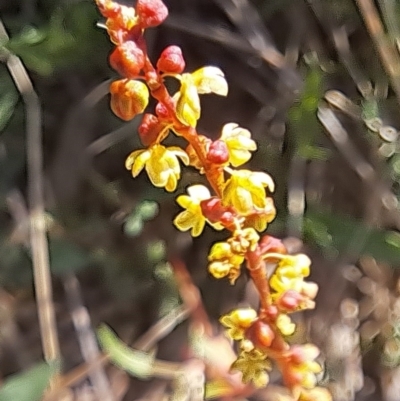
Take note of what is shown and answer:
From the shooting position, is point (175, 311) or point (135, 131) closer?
point (135, 131)

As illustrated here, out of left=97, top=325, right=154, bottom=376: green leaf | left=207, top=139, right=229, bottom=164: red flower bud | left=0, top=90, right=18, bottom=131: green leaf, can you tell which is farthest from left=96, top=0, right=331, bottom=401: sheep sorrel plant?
left=0, top=90, right=18, bottom=131: green leaf

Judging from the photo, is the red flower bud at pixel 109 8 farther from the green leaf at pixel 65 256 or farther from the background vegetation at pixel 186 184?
the green leaf at pixel 65 256

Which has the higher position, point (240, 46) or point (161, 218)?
point (240, 46)

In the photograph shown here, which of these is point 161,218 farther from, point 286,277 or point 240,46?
point 286,277

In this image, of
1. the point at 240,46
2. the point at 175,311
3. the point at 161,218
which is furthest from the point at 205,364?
the point at 240,46

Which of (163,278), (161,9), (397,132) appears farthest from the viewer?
(163,278)

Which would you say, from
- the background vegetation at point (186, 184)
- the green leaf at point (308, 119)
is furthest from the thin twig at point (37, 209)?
the green leaf at point (308, 119)

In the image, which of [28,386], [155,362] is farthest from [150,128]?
[155,362]

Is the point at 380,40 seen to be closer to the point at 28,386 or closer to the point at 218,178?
the point at 218,178
